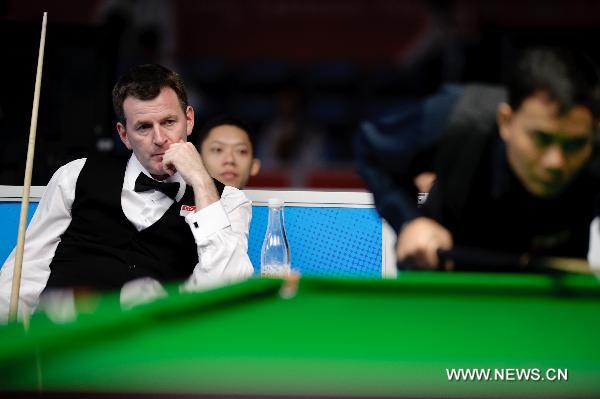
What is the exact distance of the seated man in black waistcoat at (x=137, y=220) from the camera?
6.86 feet

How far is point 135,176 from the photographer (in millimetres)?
2211

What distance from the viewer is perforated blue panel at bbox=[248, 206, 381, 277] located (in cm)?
269

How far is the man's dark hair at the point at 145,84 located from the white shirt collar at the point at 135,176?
13 centimetres

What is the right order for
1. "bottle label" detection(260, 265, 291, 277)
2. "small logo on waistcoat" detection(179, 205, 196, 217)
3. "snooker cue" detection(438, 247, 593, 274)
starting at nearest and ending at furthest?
"snooker cue" detection(438, 247, 593, 274), "small logo on waistcoat" detection(179, 205, 196, 217), "bottle label" detection(260, 265, 291, 277)

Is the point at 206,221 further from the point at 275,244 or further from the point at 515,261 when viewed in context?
the point at 515,261

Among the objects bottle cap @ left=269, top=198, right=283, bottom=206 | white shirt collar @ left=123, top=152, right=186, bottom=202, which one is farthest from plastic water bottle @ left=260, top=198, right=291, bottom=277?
white shirt collar @ left=123, top=152, right=186, bottom=202

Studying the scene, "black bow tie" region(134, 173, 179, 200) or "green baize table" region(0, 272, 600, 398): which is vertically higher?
"black bow tie" region(134, 173, 179, 200)

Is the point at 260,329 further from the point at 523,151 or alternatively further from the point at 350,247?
the point at 350,247

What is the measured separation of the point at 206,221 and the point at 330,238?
0.74m

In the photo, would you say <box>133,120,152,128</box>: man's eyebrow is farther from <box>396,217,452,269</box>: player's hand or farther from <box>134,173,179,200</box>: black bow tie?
<box>396,217,452,269</box>: player's hand

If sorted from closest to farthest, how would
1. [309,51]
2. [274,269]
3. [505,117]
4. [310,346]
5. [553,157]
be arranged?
[310,346]
[553,157]
[505,117]
[274,269]
[309,51]

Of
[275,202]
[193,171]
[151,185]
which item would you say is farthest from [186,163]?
[275,202]

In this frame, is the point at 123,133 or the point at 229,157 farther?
the point at 229,157

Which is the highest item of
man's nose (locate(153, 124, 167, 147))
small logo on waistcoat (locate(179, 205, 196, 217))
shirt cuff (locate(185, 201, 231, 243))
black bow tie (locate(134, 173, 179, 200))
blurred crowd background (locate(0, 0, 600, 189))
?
blurred crowd background (locate(0, 0, 600, 189))
